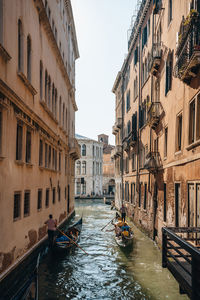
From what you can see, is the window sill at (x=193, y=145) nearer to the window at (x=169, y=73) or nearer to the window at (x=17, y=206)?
the window at (x=169, y=73)

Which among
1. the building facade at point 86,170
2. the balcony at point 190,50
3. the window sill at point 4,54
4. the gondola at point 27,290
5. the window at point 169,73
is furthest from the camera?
the building facade at point 86,170

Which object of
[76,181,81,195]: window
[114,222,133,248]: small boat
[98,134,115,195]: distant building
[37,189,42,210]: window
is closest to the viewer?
[37,189,42,210]: window

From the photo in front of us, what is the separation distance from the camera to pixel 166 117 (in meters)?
14.1

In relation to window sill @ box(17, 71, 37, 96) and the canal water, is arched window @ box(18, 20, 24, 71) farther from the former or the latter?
the canal water

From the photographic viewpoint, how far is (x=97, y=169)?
201ft

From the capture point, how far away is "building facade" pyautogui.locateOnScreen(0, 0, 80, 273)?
9.09m

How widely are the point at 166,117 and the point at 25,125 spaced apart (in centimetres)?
611

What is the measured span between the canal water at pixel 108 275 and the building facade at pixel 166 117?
71.1 inches

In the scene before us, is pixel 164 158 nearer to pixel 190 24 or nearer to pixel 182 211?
pixel 182 211

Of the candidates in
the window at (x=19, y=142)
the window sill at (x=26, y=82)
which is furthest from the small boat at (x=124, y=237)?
the window sill at (x=26, y=82)

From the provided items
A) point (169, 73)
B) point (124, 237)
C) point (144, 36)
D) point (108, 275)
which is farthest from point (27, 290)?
point (144, 36)

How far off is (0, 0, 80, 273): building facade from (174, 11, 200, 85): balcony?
4.89 metres

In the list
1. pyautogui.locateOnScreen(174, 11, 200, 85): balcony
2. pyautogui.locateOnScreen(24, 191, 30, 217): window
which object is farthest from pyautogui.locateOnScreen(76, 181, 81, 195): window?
pyautogui.locateOnScreen(174, 11, 200, 85): balcony

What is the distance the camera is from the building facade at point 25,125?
9094 mm
